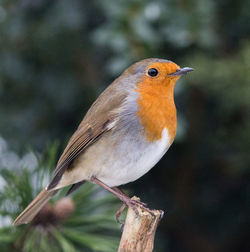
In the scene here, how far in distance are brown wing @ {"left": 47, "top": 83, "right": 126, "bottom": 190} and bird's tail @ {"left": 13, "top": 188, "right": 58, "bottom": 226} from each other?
1.8 inches

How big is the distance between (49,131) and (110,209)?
36.4 inches

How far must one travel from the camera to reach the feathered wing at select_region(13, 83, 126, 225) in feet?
9.47

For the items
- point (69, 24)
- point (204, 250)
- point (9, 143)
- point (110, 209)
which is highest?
point (69, 24)

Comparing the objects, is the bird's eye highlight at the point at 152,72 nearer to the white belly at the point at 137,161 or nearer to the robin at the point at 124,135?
the robin at the point at 124,135

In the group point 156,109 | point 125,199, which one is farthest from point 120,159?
point 156,109

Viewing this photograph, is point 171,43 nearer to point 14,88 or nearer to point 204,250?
point 14,88

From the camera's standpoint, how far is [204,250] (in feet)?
12.5

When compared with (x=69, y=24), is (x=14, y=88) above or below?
below

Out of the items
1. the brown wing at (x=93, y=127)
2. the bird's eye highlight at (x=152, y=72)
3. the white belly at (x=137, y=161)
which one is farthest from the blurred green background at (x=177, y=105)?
the white belly at (x=137, y=161)

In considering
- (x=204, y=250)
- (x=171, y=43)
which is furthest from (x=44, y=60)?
(x=204, y=250)

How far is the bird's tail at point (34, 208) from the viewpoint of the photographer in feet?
8.79

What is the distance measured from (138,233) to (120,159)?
0.50 meters

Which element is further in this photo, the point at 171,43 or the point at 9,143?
the point at 9,143

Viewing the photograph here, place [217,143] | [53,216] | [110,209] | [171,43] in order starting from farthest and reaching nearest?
1. [217,143]
2. [171,43]
3. [110,209]
4. [53,216]
